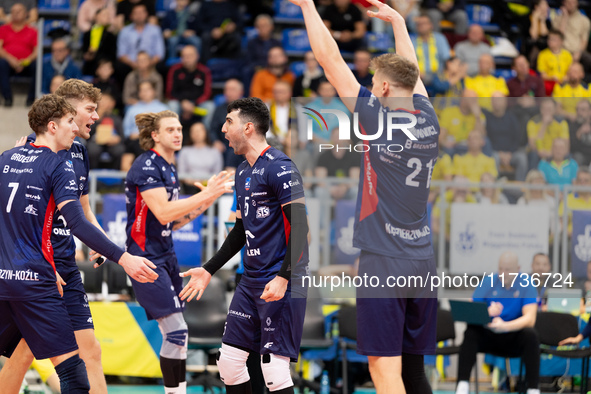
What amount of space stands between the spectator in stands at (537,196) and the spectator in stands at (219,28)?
677 cm

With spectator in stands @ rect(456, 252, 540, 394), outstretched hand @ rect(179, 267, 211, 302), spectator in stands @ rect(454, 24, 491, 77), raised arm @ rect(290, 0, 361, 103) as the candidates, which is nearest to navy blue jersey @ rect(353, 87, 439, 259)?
raised arm @ rect(290, 0, 361, 103)

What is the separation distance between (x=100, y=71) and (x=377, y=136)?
29.8 ft

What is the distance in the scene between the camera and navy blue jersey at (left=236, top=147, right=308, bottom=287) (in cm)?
563

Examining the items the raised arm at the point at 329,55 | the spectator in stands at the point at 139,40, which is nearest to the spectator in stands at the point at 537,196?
the raised arm at the point at 329,55

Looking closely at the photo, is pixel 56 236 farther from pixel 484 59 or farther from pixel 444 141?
pixel 484 59

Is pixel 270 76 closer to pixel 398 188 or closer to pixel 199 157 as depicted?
pixel 199 157

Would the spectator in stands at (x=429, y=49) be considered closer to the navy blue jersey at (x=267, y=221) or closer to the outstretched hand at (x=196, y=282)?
the navy blue jersey at (x=267, y=221)

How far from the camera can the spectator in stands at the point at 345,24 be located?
14.5m

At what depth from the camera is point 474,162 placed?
9.56 metres

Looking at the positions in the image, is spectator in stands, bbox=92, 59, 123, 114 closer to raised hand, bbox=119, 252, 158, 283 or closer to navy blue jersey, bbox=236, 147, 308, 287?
navy blue jersey, bbox=236, 147, 308, 287

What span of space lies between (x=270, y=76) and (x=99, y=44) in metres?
3.16

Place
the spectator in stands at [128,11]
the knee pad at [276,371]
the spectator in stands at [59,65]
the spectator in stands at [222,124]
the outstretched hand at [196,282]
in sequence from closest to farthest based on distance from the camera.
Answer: the knee pad at [276,371] → the outstretched hand at [196,282] → the spectator in stands at [222,124] → the spectator in stands at [59,65] → the spectator in stands at [128,11]

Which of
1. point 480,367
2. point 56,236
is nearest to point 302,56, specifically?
point 480,367

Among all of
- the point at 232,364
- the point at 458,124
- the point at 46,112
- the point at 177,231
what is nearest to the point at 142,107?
the point at 177,231
